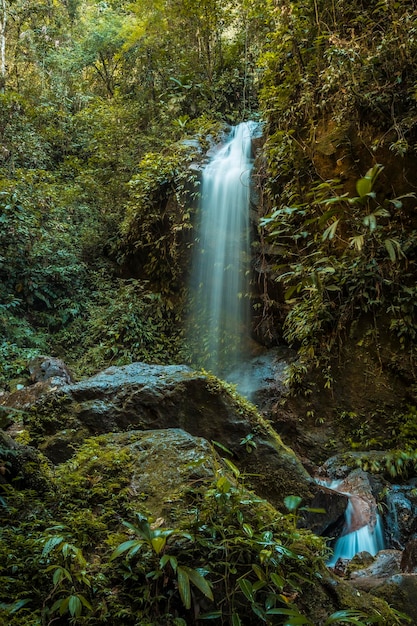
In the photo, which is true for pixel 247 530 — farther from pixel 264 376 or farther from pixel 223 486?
pixel 264 376

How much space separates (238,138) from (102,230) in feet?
13.7

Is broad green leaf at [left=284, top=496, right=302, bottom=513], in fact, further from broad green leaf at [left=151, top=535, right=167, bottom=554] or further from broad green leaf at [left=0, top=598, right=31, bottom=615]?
broad green leaf at [left=0, top=598, right=31, bottom=615]

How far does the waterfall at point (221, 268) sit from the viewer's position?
9094 mm

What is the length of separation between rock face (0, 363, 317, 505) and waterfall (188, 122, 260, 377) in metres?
4.19

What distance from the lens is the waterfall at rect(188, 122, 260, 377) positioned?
9094 mm

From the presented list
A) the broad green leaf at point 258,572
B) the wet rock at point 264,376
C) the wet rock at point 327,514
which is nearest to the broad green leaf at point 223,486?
the broad green leaf at point 258,572

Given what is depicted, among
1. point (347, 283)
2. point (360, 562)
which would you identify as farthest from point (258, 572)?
point (347, 283)

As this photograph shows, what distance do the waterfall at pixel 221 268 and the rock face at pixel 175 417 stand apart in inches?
165

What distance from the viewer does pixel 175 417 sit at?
4.50 metres

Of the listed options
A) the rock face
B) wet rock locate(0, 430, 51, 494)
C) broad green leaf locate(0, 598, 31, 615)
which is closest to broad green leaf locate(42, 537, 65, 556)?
broad green leaf locate(0, 598, 31, 615)

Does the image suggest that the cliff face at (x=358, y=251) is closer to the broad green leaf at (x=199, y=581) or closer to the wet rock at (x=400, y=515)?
the wet rock at (x=400, y=515)

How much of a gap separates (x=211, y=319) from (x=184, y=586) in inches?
308

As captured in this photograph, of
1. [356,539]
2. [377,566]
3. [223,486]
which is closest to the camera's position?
[223,486]

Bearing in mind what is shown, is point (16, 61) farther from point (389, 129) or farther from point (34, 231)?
point (389, 129)
